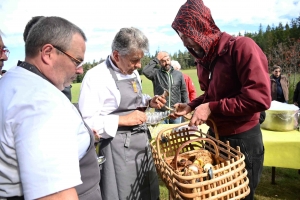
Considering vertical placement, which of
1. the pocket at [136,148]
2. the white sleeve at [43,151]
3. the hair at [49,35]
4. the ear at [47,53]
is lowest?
the pocket at [136,148]

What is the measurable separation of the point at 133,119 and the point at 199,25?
86 centimetres

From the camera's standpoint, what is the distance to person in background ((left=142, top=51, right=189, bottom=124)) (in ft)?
17.0

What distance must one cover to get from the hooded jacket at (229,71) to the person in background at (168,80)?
135 inches

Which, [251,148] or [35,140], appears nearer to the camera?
[35,140]

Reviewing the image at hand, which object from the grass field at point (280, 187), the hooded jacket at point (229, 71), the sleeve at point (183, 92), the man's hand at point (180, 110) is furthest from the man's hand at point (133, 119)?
the sleeve at point (183, 92)

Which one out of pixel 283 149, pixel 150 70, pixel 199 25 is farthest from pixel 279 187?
pixel 150 70

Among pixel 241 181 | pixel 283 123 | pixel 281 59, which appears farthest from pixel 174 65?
pixel 281 59

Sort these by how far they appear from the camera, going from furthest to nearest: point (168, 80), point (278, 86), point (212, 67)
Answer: point (278, 86) < point (168, 80) < point (212, 67)

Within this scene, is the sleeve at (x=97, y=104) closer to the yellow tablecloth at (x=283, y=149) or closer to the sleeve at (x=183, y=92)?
the yellow tablecloth at (x=283, y=149)

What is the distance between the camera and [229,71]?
5.15 ft

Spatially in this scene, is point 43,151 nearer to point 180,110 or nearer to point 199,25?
point 199,25

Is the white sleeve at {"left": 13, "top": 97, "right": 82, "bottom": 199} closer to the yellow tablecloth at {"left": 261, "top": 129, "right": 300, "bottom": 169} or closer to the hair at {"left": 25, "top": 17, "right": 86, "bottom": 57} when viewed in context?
the hair at {"left": 25, "top": 17, "right": 86, "bottom": 57}

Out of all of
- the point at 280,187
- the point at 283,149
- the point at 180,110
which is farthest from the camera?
the point at 280,187

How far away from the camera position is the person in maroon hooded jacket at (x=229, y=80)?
1466 millimetres
